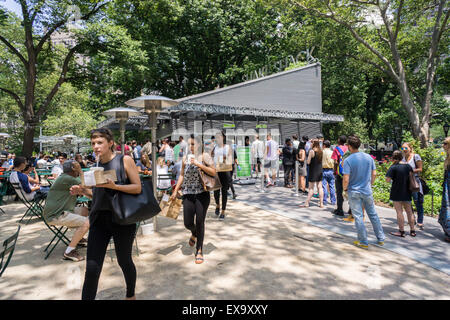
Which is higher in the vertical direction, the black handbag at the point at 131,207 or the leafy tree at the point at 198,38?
the leafy tree at the point at 198,38

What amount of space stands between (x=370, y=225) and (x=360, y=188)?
1925mm

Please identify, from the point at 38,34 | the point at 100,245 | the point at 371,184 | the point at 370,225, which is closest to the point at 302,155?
the point at 370,225

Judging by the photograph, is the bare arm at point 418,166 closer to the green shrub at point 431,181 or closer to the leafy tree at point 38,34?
the green shrub at point 431,181

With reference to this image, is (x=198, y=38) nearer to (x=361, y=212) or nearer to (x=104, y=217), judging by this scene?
(x=361, y=212)

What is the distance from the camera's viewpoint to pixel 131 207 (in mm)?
2473

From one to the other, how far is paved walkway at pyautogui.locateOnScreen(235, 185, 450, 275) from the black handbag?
418 centimetres

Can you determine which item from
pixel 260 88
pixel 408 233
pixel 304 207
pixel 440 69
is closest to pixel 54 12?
pixel 260 88

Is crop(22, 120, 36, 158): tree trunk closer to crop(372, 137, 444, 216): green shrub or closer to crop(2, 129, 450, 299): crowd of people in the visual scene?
crop(2, 129, 450, 299): crowd of people

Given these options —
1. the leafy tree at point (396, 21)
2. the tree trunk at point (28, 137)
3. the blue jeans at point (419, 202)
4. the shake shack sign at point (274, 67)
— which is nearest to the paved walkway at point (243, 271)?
the blue jeans at point (419, 202)

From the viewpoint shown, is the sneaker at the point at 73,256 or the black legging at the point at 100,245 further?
the sneaker at the point at 73,256

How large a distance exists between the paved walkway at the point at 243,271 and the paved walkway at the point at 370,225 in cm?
30

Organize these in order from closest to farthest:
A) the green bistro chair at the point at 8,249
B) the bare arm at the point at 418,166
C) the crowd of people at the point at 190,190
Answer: the green bistro chair at the point at 8,249 → the crowd of people at the point at 190,190 → the bare arm at the point at 418,166

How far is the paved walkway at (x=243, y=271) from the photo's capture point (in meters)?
3.21
